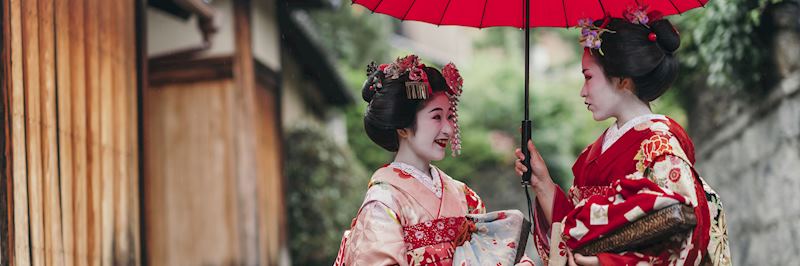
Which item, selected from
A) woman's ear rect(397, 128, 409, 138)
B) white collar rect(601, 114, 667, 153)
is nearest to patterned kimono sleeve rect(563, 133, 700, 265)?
white collar rect(601, 114, 667, 153)

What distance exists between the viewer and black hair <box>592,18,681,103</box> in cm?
396

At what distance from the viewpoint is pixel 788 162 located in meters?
7.56

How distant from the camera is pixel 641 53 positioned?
3.95 m

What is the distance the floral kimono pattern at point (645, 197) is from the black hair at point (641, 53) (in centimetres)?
16

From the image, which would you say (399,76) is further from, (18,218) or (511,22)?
(18,218)

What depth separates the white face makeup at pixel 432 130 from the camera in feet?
14.4

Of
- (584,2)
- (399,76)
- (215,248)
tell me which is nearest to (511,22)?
(584,2)

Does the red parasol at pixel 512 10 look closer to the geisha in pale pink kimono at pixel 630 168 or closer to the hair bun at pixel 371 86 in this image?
the hair bun at pixel 371 86

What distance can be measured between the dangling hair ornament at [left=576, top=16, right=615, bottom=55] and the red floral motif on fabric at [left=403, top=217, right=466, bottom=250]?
0.92 m

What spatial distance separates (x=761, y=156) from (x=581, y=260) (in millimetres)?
5098

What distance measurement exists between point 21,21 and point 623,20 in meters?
2.48

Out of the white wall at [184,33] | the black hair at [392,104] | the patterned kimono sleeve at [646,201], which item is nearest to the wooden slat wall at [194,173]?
the white wall at [184,33]

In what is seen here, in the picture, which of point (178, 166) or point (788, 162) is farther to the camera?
point (178, 166)

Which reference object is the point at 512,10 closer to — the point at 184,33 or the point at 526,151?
the point at 526,151
